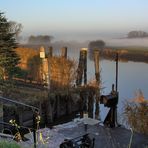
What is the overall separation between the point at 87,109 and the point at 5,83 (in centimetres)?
→ 554

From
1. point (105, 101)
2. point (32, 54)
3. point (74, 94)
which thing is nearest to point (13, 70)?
point (74, 94)

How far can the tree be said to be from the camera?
2003 centimetres

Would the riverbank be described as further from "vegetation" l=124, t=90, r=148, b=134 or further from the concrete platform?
"vegetation" l=124, t=90, r=148, b=134

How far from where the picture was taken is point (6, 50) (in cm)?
2038

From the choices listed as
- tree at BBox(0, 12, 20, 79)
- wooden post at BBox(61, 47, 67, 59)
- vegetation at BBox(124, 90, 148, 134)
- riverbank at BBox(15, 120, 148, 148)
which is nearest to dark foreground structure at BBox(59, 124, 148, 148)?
riverbank at BBox(15, 120, 148, 148)

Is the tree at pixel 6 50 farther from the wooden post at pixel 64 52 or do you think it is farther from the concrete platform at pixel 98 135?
the concrete platform at pixel 98 135

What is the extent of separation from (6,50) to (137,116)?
9.73m

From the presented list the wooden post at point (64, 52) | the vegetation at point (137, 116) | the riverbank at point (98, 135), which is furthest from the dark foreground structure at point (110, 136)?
the wooden post at point (64, 52)

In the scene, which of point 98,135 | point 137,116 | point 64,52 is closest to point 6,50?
point 64,52

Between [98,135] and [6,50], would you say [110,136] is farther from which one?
[6,50]

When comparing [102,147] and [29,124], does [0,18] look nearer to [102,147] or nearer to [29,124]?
[29,124]

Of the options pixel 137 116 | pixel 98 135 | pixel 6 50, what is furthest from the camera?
pixel 6 50

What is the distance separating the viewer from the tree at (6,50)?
65.7 ft

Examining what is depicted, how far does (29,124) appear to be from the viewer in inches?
711
